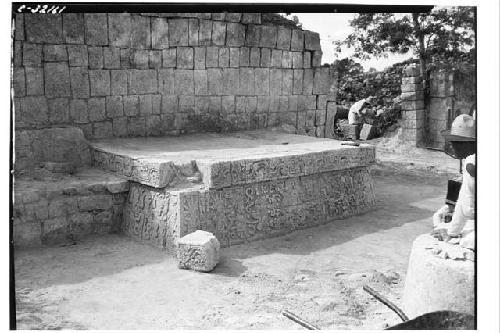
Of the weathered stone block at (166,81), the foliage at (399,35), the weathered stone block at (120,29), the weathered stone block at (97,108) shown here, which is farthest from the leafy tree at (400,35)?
the weathered stone block at (97,108)

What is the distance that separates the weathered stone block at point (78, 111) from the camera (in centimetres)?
718

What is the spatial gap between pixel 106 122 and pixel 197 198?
2254 mm

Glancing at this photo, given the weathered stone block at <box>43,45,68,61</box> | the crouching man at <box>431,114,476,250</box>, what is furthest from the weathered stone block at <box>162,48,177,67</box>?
the crouching man at <box>431,114,476,250</box>

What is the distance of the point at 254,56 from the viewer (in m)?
9.13

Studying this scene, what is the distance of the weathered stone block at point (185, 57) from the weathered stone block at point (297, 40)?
212 cm

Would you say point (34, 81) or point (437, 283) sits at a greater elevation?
→ point (34, 81)

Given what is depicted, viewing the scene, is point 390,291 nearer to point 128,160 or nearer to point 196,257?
point 196,257

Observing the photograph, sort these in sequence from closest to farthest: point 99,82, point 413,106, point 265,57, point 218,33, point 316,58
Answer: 1. point 99,82
2. point 218,33
3. point 265,57
4. point 316,58
5. point 413,106

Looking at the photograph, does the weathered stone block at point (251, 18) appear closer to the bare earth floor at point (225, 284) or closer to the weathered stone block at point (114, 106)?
the weathered stone block at point (114, 106)

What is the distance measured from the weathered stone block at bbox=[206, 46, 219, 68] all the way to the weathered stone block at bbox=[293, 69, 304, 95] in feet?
5.56

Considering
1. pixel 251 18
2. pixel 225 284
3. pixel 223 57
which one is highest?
pixel 251 18

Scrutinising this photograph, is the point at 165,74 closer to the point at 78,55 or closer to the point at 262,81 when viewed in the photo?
the point at 78,55

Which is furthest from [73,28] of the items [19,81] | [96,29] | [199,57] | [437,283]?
[437,283]

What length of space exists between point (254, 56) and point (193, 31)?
1.27 m
